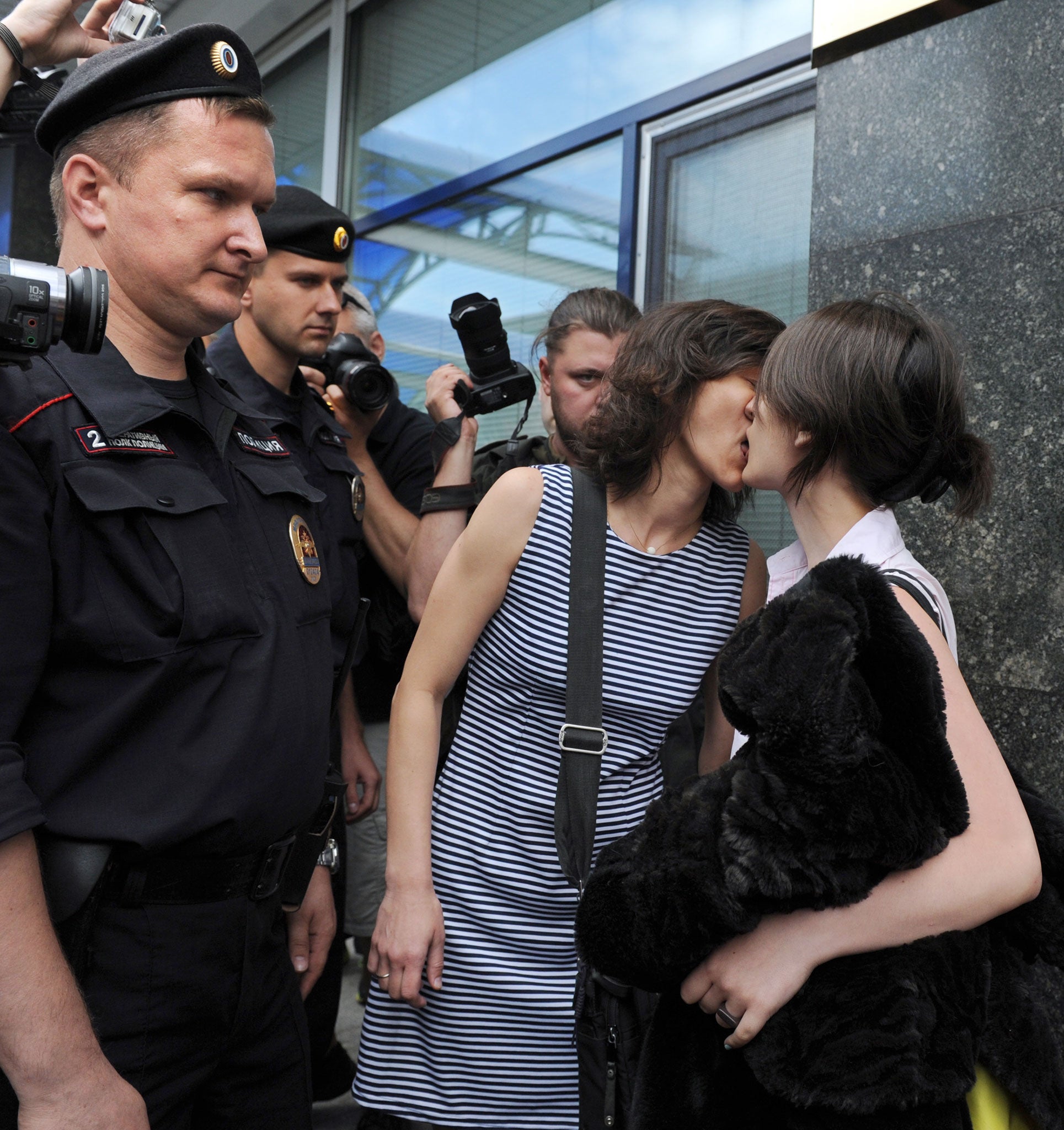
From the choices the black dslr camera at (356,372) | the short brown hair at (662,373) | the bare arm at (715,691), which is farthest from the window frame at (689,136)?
the bare arm at (715,691)

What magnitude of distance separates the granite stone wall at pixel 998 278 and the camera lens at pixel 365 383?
1257 mm

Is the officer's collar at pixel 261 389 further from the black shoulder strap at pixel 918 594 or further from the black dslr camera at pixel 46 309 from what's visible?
the black shoulder strap at pixel 918 594

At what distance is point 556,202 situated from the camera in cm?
417

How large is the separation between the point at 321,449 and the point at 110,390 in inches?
46.9

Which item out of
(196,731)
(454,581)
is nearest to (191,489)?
(196,731)

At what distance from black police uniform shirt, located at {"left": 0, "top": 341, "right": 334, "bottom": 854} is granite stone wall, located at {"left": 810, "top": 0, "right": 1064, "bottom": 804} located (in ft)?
4.32

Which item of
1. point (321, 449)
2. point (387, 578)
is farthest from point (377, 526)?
point (321, 449)

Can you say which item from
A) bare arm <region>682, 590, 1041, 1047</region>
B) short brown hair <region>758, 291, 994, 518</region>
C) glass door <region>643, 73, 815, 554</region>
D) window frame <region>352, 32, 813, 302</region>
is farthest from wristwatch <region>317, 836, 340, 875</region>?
window frame <region>352, 32, 813, 302</region>

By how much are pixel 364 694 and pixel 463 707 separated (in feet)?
3.33

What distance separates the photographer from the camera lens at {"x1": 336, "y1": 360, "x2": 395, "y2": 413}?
2727 mm

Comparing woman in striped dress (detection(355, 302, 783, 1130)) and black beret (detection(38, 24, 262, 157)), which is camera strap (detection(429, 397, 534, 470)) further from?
black beret (detection(38, 24, 262, 157))

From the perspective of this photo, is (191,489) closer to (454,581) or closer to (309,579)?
(309,579)

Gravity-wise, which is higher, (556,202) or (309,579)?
(556,202)

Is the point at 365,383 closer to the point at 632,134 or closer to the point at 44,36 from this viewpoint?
the point at 44,36
